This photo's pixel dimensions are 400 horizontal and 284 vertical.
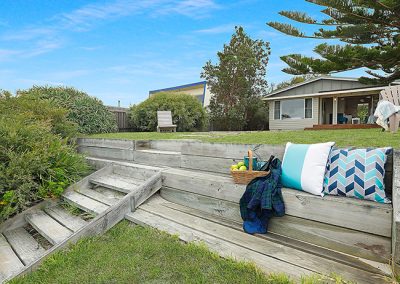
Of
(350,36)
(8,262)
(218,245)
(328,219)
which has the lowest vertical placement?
(8,262)

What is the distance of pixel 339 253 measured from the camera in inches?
67.9

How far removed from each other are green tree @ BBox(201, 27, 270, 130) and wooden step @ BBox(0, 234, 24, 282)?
485 inches

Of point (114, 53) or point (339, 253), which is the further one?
point (114, 53)

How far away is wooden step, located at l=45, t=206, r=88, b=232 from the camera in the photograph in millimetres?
2654

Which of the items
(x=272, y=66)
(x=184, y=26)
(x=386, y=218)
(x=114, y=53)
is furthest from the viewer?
(x=272, y=66)

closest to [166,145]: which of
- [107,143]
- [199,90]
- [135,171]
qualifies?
[135,171]

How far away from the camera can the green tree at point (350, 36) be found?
466 centimetres

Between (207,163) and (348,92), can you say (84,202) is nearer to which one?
(207,163)

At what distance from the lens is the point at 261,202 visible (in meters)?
2.01

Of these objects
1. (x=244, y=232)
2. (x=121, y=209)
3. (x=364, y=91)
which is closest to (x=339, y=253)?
(x=244, y=232)

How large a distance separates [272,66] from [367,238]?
50.2ft

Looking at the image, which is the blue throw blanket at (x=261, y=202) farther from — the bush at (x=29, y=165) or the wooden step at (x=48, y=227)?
the bush at (x=29, y=165)

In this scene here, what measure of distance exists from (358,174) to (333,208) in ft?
1.12

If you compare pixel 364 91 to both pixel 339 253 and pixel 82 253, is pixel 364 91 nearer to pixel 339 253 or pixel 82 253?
pixel 339 253
